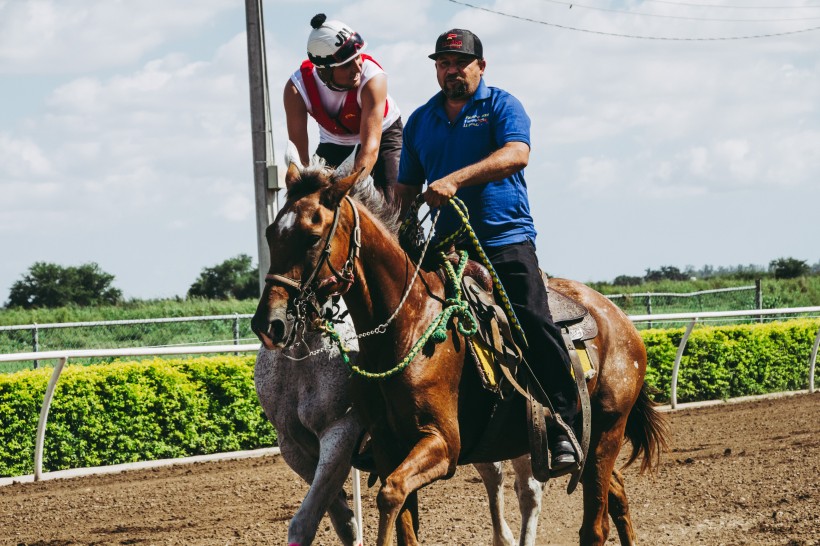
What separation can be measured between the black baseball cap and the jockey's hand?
2.29 ft

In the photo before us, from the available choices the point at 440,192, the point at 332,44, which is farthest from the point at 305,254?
the point at 332,44

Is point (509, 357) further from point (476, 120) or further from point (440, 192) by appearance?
point (476, 120)

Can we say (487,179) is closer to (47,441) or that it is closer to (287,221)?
(287,221)

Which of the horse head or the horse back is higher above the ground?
the horse head

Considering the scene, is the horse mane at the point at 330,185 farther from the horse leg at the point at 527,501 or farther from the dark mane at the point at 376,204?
the horse leg at the point at 527,501

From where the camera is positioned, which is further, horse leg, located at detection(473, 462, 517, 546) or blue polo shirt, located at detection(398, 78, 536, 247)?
horse leg, located at detection(473, 462, 517, 546)

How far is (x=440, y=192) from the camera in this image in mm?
4352

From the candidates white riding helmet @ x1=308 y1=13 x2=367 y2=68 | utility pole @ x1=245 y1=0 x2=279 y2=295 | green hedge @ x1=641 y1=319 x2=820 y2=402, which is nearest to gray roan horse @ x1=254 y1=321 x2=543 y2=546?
white riding helmet @ x1=308 y1=13 x2=367 y2=68

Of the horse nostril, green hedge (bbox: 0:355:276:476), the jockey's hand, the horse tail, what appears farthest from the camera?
green hedge (bbox: 0:355:276:476)

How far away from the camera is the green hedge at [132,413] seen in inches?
367

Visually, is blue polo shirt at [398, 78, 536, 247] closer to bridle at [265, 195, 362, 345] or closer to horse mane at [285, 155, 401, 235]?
horse mane at [285, 155, 401, 235]

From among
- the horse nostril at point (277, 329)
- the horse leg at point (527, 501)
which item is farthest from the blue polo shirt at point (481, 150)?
the horse leg at point (527, 501)

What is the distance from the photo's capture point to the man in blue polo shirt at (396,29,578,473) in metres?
4.78

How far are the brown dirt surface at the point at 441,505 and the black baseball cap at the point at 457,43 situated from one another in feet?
11.0
